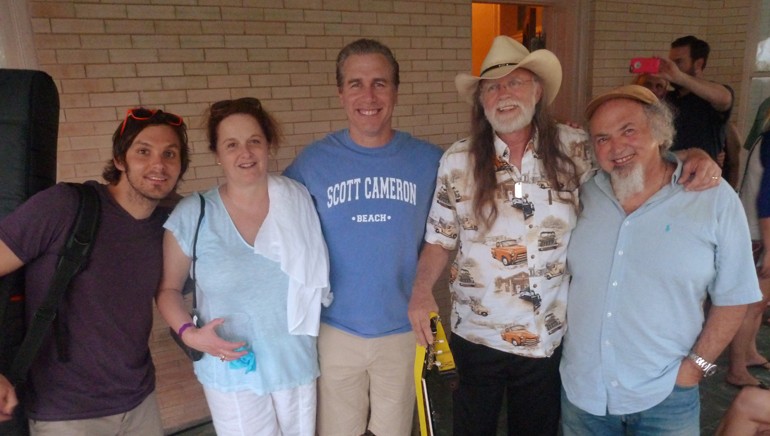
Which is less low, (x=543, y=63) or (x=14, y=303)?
(x=543, y=63)

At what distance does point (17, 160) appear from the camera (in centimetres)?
163

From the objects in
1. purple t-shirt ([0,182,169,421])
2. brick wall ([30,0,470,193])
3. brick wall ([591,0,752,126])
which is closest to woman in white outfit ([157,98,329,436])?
purple t-shirt ([0,182,169,421])

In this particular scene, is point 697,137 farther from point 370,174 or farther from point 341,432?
point 341,432

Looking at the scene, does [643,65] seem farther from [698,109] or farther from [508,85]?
[508,85]

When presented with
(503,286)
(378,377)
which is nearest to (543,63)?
(503,286)

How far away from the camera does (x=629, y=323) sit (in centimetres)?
183

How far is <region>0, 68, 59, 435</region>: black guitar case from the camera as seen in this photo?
62.8 inches

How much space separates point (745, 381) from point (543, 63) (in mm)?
3046

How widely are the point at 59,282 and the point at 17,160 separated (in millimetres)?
420

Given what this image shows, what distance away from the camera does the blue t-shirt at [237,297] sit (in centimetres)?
185

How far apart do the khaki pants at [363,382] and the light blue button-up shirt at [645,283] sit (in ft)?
2.29

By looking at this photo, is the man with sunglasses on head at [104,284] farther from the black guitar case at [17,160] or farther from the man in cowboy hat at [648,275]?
the man in cowboy hat at [648,275]

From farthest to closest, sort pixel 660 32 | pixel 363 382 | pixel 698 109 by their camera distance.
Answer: pixel 660 32, pixel 698 109, pixel 363 382

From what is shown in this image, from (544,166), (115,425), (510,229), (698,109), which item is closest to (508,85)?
(544,166)
